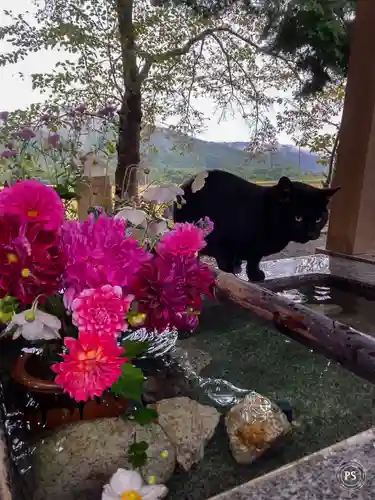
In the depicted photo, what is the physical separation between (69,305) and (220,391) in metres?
0.34

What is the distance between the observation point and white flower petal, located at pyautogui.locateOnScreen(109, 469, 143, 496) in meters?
0.46

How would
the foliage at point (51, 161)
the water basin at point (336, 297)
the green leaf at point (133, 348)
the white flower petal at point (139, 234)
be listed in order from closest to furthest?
the green leaf at point (133, 348) → the white flower petal at point (139, 234) → the foliage at point (51, 161) → the water basin at point (336, 297)

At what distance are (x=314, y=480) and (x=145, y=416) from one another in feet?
0.67

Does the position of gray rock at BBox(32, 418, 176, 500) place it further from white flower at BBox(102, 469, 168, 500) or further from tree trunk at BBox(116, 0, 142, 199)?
tree trunk at BBox(116, 0, 142, 199)

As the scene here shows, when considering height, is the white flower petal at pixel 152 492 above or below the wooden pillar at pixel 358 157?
below

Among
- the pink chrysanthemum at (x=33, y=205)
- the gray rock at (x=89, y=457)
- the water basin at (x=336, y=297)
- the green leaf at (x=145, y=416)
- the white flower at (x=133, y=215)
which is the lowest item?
the water basin at (x=336, y=297)

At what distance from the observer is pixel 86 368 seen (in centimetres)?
45

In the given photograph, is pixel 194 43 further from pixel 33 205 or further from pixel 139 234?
pixel 33 205

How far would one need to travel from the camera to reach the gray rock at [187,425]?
0.58 m

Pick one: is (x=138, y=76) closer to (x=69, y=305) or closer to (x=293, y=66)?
(x=293, y=66)

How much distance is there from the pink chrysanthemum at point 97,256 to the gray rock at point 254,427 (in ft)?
0.82

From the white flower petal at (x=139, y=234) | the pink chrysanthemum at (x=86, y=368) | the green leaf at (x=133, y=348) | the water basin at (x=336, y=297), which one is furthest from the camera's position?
the water basin at (x=336, y=297)

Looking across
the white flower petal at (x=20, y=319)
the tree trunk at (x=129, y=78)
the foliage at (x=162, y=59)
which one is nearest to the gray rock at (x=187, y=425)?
the white flower petal at (x=20, y=319)

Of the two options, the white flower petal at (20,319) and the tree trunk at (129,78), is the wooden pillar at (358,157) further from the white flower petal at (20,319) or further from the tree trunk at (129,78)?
the white flower petal at (20,319)
